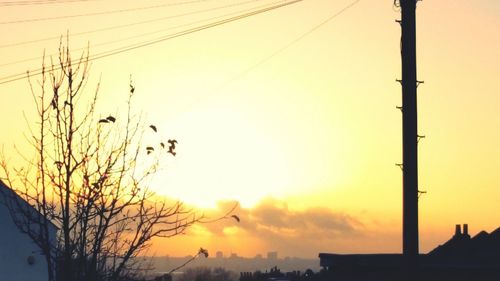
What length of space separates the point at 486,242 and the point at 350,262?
16.8 ft

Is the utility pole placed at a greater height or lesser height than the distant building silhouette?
greater

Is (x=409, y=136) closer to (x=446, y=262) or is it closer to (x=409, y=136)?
(x=409, y=136)

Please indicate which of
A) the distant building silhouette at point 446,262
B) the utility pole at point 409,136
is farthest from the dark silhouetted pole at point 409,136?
the distant building silhouette at point 446,262

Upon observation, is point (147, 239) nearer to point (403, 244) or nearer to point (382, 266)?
point (403, 244)

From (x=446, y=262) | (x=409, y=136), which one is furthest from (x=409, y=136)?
(x=446, y=262)

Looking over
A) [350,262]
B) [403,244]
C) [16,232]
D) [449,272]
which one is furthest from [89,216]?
[16,232]

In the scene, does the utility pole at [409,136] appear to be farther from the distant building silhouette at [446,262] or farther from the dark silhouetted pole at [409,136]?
the distant building silhouette at [446,262]

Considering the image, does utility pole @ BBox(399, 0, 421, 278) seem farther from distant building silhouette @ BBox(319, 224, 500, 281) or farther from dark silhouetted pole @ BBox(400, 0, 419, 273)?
distant building silhouette @ BBox(319, 224, 500, 281)

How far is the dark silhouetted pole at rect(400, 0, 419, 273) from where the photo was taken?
47.4 ft

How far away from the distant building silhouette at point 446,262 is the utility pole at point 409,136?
7.16 metres

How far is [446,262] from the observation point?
23.7m

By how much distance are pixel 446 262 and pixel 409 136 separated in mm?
10204

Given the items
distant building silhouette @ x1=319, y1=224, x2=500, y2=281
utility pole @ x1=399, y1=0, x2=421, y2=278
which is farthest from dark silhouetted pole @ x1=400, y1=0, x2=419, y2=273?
distant building silhouette @ x1=319, y1=224, x2=500, y2=281

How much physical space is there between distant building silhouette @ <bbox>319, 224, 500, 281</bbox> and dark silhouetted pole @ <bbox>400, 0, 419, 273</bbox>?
7158mm
